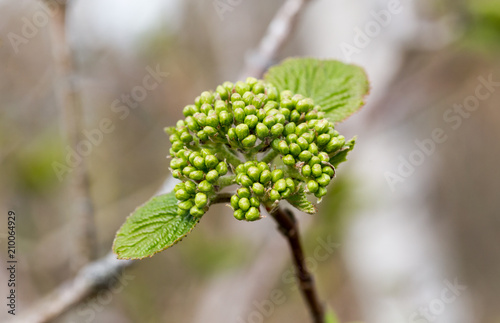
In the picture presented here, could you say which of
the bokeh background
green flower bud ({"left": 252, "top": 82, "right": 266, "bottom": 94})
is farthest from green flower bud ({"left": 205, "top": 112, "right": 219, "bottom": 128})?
the bokeh background

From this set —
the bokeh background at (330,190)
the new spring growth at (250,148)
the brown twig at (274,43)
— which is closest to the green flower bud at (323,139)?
the new spring growth at (250,148)

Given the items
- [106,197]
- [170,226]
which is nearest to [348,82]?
[170,226]

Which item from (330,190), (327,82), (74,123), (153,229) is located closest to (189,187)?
(153,229)

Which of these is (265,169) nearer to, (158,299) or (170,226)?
(170,226)

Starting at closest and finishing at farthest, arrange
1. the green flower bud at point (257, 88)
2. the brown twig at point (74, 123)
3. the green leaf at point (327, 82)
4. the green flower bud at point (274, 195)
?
1. the green flower bud at point (274, 195)
2. the green flower bud at point (257, 88)
3. the green leaf at point (327, 82)
4. the brown twig at point (74, 123)

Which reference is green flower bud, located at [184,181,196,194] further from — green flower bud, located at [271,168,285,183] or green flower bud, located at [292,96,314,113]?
green flower bud, located at [292,96,314,113]

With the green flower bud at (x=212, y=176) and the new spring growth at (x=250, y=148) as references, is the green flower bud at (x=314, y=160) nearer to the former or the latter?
the new spring growth at (x=250, y=148)

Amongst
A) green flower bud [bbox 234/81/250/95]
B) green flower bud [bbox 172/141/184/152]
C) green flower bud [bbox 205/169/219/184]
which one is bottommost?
green flower bud [bbox 205/169/219/184]
